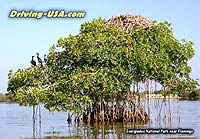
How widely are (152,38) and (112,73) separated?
2.79 meters

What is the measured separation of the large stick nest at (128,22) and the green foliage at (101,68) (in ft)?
2.90

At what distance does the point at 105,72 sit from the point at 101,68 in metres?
0.26

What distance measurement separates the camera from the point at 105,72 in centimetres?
2236

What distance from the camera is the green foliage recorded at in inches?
857

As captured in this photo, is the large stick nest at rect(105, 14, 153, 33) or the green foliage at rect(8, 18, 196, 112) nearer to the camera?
the green foliage at rect(8, 18, 196, 112)

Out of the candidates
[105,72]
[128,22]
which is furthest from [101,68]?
[128,22]

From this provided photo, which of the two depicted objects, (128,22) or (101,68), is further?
(128,22)

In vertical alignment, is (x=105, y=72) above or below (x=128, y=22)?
below

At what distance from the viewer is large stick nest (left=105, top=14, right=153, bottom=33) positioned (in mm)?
24500

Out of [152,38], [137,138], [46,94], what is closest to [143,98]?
[152,38]

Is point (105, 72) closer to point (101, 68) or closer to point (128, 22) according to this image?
point (101, 68)

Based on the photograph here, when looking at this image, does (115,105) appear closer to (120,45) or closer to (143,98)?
(143,98)

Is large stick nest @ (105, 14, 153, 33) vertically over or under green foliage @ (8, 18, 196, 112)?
over

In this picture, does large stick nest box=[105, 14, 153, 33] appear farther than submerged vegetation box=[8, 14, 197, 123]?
Yes
